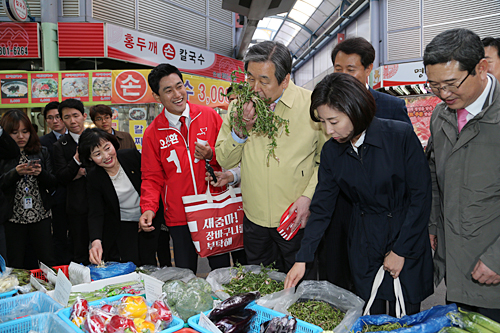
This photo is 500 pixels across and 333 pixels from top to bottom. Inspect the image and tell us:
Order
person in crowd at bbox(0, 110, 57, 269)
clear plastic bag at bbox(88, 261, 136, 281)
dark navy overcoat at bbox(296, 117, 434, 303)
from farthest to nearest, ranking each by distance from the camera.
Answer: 1. person in crowd at bbox(0, 110, 57, 269)
2. clear plastic bag at bbox(88, 261, 136, 281)
3. dark navy overcoat at bbox(296, 117, 434, 303)

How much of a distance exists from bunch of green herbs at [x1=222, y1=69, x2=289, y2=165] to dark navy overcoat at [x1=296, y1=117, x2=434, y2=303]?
29 centimetres

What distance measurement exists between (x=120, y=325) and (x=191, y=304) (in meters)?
0.26

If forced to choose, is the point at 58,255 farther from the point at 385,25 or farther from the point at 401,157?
the point at 385,25

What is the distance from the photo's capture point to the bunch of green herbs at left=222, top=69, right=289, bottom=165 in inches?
66.7

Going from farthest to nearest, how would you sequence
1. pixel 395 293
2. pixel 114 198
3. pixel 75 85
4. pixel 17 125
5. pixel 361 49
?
1. pixel 75 85
2. pixel 17 125
3. pixel 114 198
4. pixel 361 49
5. pixel 395 293

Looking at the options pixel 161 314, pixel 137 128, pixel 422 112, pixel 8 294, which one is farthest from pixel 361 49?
pixel 137 128

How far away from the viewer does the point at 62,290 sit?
1474 mm

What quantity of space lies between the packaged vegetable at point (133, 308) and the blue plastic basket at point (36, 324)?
21 centimetres

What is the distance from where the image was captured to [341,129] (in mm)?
1405

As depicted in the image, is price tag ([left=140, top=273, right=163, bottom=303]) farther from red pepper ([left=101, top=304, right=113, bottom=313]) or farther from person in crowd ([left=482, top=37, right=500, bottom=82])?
person in crowd ([left=482, top=37, right=500, bottom=82])

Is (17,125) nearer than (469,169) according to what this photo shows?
No

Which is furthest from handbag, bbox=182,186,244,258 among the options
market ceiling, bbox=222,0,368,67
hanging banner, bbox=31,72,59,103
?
hanging banner, bbox=31,72,59,103

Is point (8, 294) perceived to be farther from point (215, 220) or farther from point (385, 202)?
point (385, 202)

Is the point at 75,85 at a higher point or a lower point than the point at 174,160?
higher
